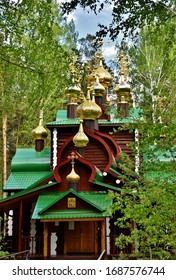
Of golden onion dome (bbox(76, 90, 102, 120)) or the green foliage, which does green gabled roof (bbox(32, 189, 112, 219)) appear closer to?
golden onion dome (bbox(76, 90, 102, 120))

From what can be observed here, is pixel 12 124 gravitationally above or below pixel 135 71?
below

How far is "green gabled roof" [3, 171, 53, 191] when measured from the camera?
12.8 metres

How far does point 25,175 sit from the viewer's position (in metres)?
13.5

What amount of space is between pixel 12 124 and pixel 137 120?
1766 centimetres

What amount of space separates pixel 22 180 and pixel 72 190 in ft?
9.86

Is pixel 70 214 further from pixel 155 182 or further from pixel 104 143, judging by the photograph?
pixel 155 182

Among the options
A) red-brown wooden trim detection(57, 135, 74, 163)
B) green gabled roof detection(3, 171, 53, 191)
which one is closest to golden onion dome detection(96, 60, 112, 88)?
red-brown wooden trim detection(57, 135, 74, 163)

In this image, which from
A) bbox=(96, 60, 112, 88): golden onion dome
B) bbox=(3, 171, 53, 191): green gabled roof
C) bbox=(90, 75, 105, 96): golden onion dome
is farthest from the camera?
bbox=(96, 60, 112, 88): golden onion dome

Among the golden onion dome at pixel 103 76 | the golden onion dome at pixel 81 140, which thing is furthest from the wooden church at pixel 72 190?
the golden onion dome at pixel 103 76

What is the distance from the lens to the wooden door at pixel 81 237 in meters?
11.6

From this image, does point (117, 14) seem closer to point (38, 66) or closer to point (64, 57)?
point (64, 57)

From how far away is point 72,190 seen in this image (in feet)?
35.1

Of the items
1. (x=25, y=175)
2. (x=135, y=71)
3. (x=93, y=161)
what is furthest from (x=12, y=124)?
(x=93, y=161)

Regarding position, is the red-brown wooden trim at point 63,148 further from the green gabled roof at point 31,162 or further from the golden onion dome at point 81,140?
the green gabled roof at point 31,162
